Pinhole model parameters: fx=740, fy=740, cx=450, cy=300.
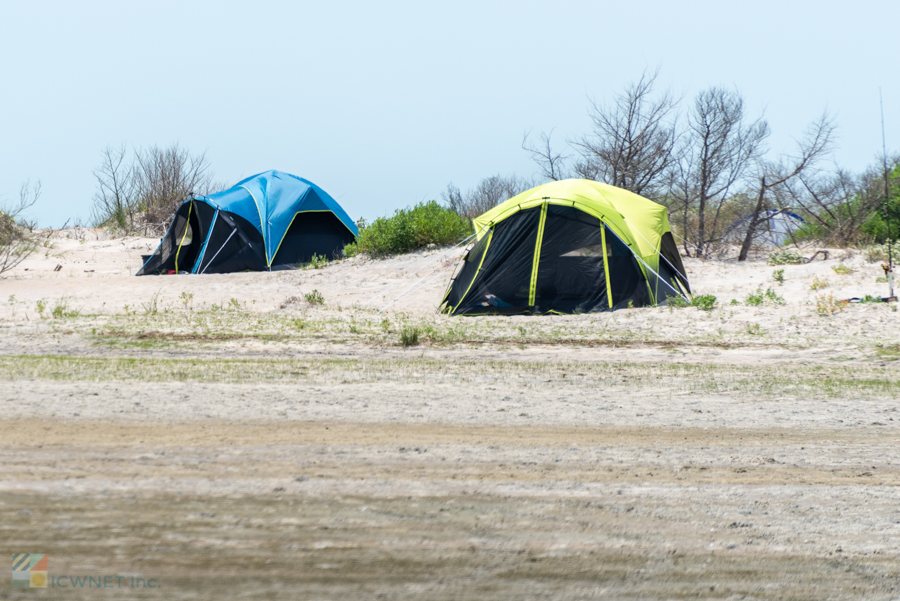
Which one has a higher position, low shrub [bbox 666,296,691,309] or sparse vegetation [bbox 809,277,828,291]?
sparse vegetation [bbox 809,277,828,291]

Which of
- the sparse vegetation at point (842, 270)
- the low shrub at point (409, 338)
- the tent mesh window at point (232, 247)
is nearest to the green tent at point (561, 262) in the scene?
the low shrub at point (409, 338)

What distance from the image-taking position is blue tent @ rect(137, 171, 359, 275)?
2053 cm

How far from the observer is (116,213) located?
1288 inches

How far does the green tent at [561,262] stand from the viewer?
13422mm

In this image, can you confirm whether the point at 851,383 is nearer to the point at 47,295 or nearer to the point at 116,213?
the point at 47,295

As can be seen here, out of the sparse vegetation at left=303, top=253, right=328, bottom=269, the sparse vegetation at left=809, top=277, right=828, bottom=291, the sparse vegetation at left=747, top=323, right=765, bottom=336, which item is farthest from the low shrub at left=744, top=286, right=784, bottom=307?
the sparse vegetation at left=303, top=253, right=328, bottom=269

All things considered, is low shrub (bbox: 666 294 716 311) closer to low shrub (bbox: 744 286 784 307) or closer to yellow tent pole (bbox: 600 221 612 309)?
low shrub (bbox: 744 286 784 307)

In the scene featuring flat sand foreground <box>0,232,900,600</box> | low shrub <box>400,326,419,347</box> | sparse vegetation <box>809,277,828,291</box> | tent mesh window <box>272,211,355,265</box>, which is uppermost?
tent mesh window <box>272,211,355,265</box>

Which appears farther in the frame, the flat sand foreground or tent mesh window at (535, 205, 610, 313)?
tent mesh window at (535, 205, 610, 313)

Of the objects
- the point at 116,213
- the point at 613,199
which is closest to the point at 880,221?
the point at 613,199

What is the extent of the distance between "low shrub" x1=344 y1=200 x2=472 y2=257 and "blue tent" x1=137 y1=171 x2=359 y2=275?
1466 millimetres

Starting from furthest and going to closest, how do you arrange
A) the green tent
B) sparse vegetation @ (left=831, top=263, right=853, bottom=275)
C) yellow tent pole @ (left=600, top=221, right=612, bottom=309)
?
sparse vegetation @ (left=831, top=263, right=853, bottom=275) → the green tent → yellow tent pole @ (left=600, top=221, right=612, bottom=309)

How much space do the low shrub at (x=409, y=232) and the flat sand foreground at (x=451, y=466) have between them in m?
11.7

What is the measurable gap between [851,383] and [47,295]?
1496 cm
